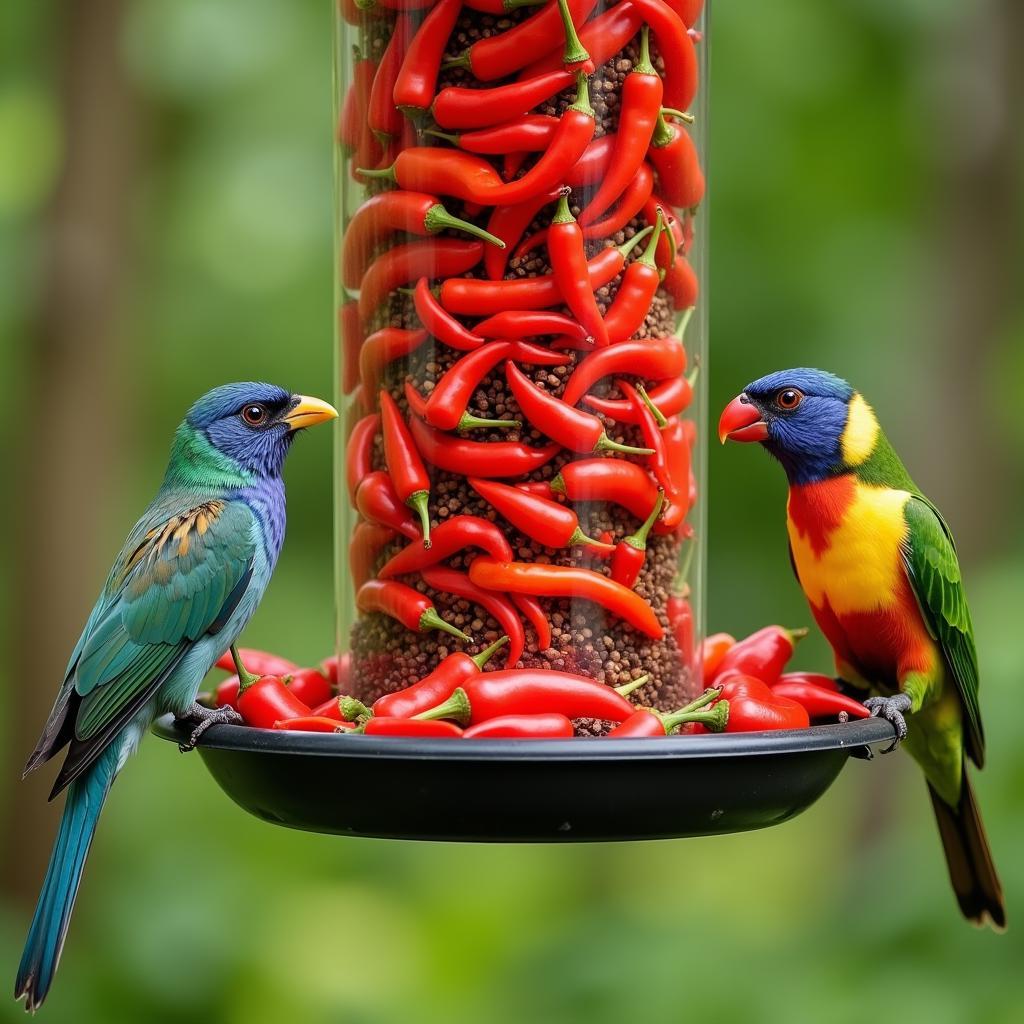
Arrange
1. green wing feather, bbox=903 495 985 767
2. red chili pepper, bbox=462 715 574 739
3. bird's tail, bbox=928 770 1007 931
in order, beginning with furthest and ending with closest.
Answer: bird's tail, bbox=928 770 1007 931 < green wing feather, bbox=903 495 985 767 < red chili pepper, bbox=462 715 574 739

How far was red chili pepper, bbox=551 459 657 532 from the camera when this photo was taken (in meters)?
4.24

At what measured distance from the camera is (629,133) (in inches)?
166

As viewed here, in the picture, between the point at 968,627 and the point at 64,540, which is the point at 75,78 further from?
the point at 968,627

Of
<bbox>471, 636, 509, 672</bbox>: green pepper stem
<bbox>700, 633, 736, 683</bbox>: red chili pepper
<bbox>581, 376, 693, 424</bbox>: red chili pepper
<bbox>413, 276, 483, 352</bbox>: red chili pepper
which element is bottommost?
<bbox>700, 633, 736, 683</bbox>: red chili pepper

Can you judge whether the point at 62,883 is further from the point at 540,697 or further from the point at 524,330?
the point at 524,330

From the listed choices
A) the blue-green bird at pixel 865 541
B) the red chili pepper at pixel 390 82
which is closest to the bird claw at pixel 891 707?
the blue-green bird at pixel 865 541

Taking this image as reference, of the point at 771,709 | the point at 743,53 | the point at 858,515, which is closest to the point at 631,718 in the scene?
the point at 771,709

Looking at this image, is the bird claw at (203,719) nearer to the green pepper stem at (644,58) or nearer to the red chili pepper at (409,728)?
the red chili pepper at (409,728)

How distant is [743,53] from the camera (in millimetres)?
10320

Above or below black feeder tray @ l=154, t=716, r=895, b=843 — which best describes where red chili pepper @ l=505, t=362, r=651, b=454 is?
above

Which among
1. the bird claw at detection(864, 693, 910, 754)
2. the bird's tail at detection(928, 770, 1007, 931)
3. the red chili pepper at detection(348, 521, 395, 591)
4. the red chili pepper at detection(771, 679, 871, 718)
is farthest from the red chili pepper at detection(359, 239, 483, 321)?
the bird's tail at detection(928, 770, 1007, 931)

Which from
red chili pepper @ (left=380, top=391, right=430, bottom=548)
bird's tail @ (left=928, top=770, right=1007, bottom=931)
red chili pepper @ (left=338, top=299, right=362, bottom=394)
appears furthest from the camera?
bird's tail @ (left=928, top=770, right=1007, bottom=931)

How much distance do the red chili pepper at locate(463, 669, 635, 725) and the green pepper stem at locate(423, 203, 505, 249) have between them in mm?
1227

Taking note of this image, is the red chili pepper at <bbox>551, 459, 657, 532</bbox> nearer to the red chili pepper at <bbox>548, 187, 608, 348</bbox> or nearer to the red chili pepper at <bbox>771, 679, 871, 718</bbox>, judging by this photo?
the red chili pepper at <bbox>548, 187, 608, 348</bbox>
